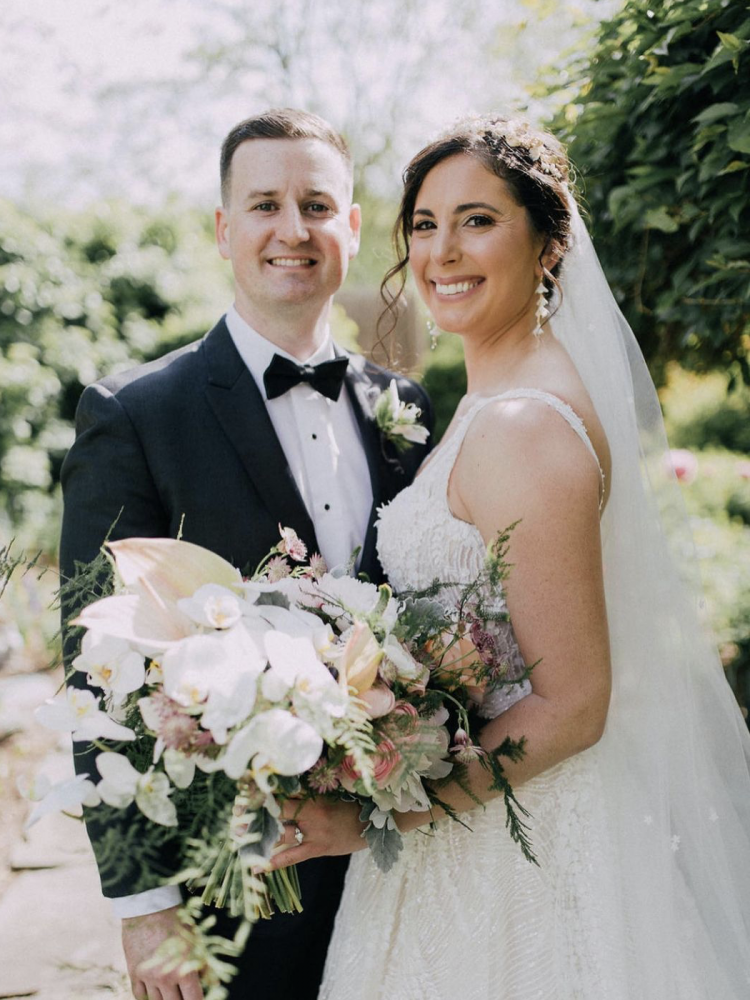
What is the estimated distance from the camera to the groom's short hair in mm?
2580

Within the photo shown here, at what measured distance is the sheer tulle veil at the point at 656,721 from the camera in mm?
1940

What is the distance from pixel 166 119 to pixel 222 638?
18757 millimetres

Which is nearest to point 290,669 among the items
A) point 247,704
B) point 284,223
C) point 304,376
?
point 247,704

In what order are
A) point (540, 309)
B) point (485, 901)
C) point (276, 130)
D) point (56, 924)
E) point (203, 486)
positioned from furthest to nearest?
point (56, 924)
point (276, 130)
point (203, 486)
point (540, 309)
point (485, 901)

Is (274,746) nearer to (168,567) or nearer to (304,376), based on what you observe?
(168,567)

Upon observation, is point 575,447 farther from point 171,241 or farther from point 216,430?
point 171,241

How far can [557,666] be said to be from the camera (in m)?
1.81

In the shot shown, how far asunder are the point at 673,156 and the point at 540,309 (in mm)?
701

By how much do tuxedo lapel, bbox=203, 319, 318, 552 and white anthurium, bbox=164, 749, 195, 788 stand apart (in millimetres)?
1087

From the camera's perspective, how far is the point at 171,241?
881 centimetres

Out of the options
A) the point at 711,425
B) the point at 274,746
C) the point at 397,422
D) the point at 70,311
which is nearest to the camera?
the point at 274,746

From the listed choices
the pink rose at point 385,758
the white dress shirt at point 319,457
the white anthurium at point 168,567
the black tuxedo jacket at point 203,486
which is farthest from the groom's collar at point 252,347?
the pink rose at point 385,758

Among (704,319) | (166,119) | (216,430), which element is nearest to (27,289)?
(216,430)

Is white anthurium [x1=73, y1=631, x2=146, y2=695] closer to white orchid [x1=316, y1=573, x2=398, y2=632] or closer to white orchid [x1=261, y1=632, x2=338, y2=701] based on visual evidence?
white orchid [x1=261, y1=632, x2=338, y2=701]
